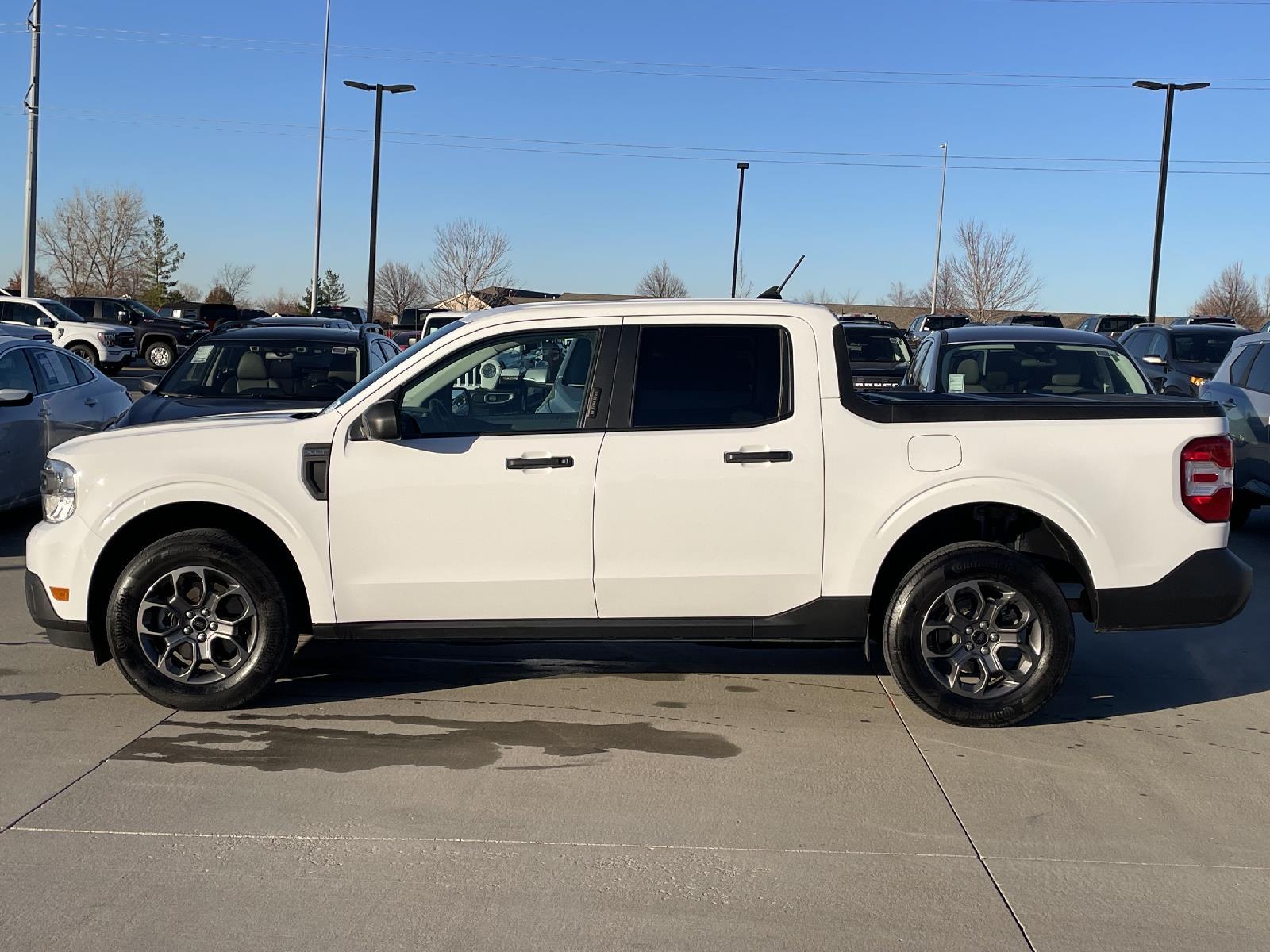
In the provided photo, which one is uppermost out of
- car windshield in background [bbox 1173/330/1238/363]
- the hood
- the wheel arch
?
car windshield in background [bbox 1173/330/1238/363]

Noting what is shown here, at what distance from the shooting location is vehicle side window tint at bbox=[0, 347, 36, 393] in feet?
35.5

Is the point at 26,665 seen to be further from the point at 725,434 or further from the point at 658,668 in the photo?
the point at 725,434

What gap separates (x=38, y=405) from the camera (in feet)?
35.6

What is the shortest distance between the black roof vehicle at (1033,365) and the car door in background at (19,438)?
752cm

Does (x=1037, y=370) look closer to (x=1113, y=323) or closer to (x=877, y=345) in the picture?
(x=877, y=345)

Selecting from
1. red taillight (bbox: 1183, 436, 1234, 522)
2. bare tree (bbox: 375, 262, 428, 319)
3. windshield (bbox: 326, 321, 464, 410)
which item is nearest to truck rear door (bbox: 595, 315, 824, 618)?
windshield (bbox: 326, 321, 464, 410)

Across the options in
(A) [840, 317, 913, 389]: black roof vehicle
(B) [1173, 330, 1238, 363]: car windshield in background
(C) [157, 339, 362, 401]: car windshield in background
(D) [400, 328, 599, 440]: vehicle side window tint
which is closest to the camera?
(D) [400, 328, 599, 440]: vehicle side window tint

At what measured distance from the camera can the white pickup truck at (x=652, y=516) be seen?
18.8ft

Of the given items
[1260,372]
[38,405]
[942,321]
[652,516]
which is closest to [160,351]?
[942,321]

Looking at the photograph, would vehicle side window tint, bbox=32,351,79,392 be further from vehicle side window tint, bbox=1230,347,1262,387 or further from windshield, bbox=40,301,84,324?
windshield, bbox=40,301,84,324

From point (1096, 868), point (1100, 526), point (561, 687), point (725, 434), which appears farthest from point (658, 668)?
point (1096, 868)

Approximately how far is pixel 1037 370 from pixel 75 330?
27967mm

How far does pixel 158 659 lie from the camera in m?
5.88

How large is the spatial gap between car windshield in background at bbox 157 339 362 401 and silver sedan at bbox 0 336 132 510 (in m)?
1.13
